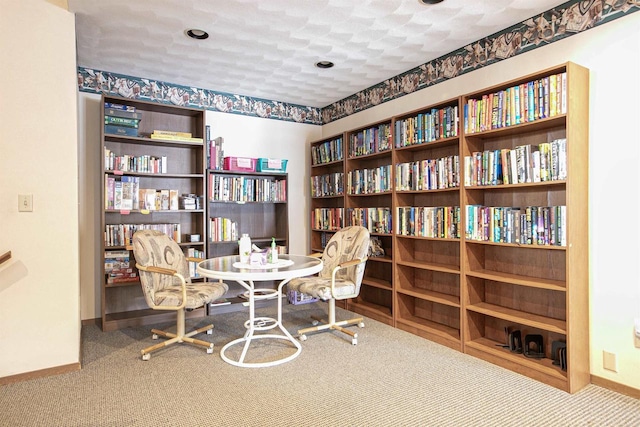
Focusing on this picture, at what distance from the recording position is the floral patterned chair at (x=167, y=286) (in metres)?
3.10

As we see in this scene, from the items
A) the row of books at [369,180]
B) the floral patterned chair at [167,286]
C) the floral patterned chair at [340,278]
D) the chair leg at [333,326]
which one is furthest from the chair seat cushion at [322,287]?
the row of books at [369,180]

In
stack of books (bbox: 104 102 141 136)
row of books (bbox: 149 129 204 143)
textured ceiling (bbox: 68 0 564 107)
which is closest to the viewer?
textured ceiling (bbox: 68 0 564 107)

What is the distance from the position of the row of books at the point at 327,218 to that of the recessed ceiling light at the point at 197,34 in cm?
233

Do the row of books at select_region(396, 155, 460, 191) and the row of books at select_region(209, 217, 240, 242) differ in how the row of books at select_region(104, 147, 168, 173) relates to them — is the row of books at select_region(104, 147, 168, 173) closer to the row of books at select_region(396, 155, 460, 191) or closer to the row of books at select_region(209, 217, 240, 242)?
the row of books at select_region(209, 217, 240, 242)

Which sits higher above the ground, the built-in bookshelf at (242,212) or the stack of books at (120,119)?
Result: the stack of books at (120,119)

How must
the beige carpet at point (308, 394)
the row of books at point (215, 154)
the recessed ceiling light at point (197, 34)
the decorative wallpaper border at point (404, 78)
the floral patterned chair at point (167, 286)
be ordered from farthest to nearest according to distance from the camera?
the row of books at point (215, 154)
the recessed ceiling light at point (197, 34)
the floral patterned chair at point (167, 286)
the decorative wallpaper border at point (404, 78)
the beige carpet at point (308, 394)

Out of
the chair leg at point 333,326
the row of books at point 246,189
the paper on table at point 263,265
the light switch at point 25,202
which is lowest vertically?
the chair leg at point 333,326

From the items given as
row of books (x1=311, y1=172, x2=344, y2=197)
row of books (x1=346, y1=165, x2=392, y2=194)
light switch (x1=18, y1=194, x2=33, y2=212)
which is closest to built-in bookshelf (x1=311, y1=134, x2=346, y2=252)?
row of books (x1=311, y1=172, x2=344, y2=197)

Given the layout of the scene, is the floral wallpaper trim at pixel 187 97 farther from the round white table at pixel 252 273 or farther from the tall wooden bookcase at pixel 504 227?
the round white table at pixel 252 273

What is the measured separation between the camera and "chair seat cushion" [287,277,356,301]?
341cm

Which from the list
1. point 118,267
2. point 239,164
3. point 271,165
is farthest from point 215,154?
point 118,267

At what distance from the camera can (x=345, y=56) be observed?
3760 millimetres

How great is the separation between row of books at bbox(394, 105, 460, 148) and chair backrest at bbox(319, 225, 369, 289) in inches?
38.1

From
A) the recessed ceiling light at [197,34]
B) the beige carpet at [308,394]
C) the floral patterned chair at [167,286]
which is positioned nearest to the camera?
the beige carpet at [308,394]
